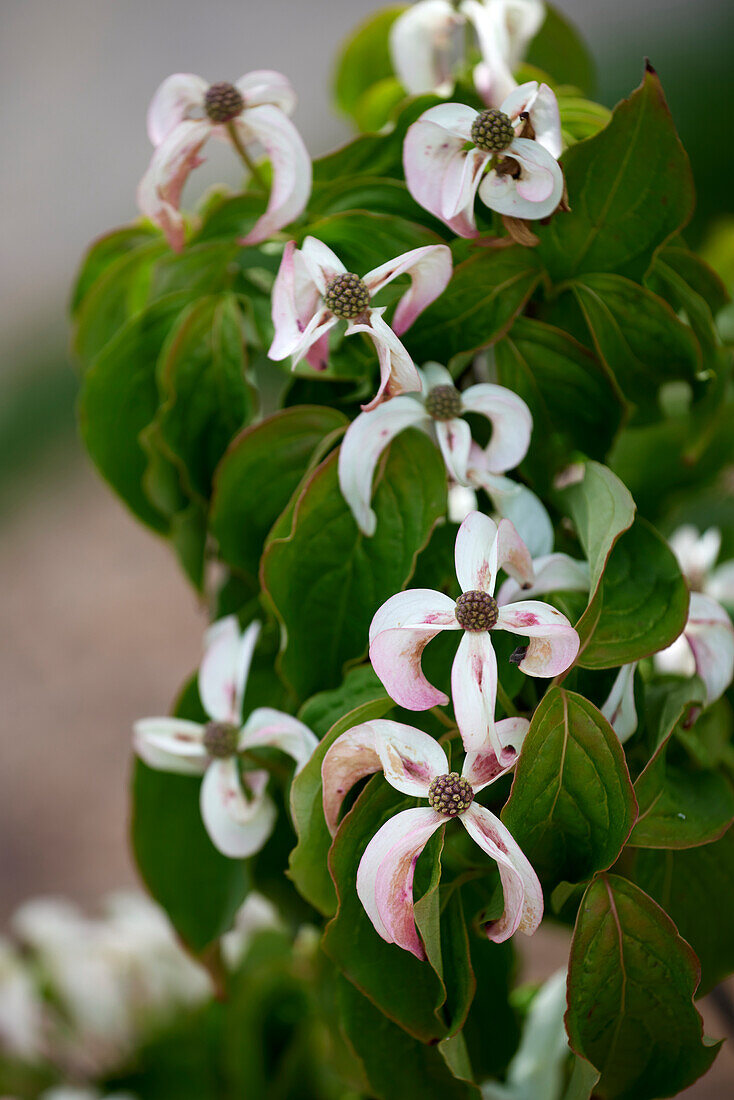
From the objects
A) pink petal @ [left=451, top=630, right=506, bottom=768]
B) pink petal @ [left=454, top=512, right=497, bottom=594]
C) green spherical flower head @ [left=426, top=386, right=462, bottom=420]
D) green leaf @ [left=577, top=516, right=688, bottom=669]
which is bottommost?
green leaf @ [left=577, top=516, right=688, bottom=669]

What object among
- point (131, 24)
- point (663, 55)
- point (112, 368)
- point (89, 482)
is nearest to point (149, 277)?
point (112, 368)

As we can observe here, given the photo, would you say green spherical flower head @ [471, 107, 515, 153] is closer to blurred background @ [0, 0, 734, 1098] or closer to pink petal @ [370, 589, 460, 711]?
pink petal @ [370, 589, 460, 711]

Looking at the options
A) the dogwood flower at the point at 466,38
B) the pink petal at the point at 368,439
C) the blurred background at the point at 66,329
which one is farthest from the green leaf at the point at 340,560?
the blurred background at the point at 66,329

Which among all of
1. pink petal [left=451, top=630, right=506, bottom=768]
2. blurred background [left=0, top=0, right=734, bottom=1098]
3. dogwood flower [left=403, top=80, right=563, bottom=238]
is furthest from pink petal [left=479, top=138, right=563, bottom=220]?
blurred background [left=0, top=0, right=734, bottom=1098]

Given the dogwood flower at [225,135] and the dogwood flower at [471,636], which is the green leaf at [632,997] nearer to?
the dogwood flower at [471,636]

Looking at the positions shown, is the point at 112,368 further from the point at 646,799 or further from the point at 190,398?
the point at 646,799
